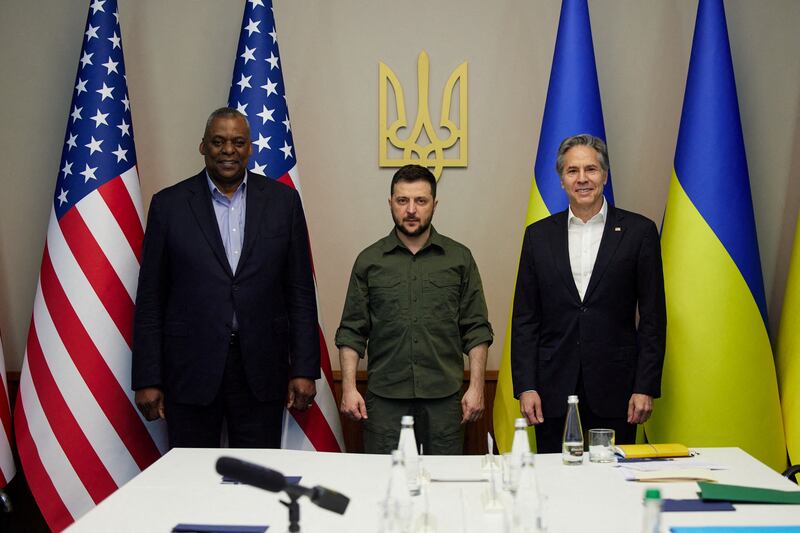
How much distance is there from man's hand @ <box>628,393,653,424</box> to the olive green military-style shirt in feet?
1.89

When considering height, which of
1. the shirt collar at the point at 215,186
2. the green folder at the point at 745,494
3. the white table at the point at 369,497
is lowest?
the white table at the point at 369,497

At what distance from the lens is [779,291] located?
398 cm

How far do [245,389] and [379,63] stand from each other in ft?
5.64

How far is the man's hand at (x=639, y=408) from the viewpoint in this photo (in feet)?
9.61

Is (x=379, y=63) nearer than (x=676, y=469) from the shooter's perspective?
No

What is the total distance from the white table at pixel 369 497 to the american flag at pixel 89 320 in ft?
3.68

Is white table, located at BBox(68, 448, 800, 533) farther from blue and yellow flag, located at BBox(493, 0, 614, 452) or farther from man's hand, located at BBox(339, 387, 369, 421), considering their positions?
blue and yellow flag, located at BBox(493, 0, 614, 452)

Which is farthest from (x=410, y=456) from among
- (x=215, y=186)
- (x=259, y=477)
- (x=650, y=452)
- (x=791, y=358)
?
(x=791, y=358)

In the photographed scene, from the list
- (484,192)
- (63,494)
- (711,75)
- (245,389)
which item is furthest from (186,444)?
(711,75)

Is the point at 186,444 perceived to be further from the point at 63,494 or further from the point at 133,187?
the point at 133,187

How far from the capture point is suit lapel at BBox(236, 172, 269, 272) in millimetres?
3146

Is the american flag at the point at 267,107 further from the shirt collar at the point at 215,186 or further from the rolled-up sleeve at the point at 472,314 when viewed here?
the rolled-up sleeve at the point at 472,314

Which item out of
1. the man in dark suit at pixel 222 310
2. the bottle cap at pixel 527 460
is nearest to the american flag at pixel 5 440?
the man in dark suit at pixel 222 310

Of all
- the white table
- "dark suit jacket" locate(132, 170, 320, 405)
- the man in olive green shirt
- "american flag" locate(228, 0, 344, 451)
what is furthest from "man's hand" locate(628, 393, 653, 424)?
"american flag" locate(228, 0, 344, 451)
